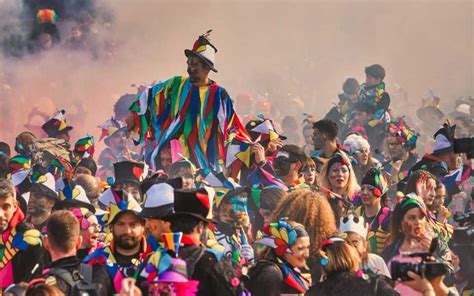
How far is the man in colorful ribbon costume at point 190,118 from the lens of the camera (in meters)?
14.1

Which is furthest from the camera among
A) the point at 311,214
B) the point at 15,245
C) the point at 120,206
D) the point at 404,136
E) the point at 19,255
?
the point at 404,136

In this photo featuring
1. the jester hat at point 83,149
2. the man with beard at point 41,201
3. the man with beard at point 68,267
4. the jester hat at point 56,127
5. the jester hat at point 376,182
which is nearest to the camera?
the man with beard at point 68,267

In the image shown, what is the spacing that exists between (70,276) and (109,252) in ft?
2.53

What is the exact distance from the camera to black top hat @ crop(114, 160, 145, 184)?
12312 mm

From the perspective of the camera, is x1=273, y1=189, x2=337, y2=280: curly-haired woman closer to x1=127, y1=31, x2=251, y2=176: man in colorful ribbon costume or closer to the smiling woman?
the smiling woman

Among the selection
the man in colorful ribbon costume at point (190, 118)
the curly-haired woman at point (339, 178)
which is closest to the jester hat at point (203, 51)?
the man in colorful ribbon costume at point (190, 118)

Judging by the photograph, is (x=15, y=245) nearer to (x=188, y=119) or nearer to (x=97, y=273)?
(x=97, y=273)

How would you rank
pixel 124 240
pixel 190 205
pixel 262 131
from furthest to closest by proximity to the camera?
pixel 262 131 < pixel 124 240 < pixel 190 205

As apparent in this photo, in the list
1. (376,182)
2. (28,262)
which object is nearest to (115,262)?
(28,262)

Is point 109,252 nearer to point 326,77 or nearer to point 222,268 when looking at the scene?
point 222,268

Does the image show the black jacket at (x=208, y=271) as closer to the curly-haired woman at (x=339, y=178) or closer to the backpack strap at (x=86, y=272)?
the backpack strap at (x=86, y=272)

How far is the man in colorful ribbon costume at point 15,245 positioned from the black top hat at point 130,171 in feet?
6.89

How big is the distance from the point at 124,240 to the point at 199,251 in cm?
127

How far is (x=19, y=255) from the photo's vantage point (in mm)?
9445
